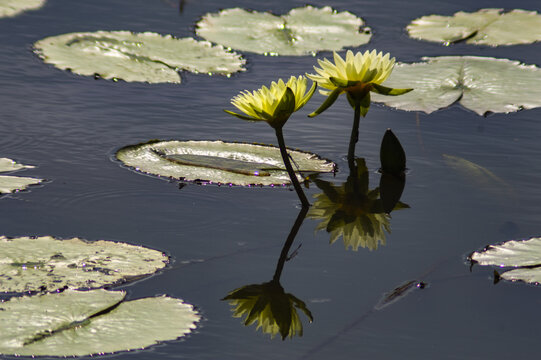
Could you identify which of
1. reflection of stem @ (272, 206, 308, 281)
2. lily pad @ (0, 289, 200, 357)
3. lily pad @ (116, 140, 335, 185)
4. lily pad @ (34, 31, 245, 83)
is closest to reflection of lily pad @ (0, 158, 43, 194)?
lily pad @ (116, 140, 335, 185)

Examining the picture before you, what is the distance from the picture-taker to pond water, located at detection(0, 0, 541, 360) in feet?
4.56

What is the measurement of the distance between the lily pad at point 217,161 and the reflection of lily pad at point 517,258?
57cm

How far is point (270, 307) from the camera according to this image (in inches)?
57.8

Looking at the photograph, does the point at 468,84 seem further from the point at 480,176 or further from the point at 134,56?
the point at 134,56

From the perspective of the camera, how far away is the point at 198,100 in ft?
8.51

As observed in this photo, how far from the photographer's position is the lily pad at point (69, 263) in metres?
1.47

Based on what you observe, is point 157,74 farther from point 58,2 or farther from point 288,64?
point 58,2

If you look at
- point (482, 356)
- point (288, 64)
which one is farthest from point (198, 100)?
point (482, 356)

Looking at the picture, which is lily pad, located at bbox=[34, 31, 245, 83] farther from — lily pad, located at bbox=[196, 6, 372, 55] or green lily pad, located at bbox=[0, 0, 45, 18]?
green lily pad, located at bbox=[0, 0, 45, 18]

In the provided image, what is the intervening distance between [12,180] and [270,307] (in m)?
0.82

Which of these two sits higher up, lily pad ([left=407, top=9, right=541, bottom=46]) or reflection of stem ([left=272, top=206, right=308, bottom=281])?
lily pad ([left=407, top=9, right=541, bottom=46])

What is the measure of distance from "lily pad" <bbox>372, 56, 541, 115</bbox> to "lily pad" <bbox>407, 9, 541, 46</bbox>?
43cm

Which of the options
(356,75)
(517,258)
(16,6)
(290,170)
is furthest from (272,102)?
(16,6)

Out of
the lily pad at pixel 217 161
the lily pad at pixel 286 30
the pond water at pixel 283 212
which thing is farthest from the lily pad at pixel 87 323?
the lily pad at pixel 286 30
